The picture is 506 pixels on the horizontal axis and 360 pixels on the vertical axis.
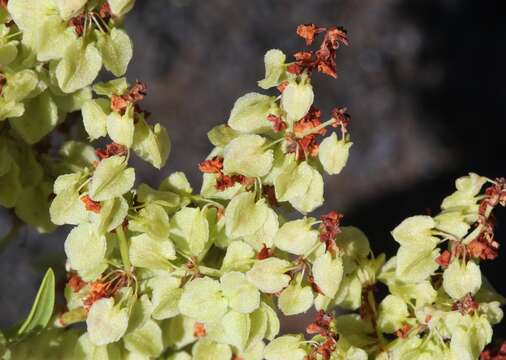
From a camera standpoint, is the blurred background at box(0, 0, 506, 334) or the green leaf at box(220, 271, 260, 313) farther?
the blurred background at box(0, 0, 506, 334)

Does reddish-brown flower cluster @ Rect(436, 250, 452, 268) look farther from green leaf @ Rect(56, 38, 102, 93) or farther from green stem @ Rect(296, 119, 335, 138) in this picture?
green leaf @ Rect(56, 38, 102, 93)

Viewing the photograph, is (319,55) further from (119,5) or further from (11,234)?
(11,234)

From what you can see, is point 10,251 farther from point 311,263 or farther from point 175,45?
point 311,263

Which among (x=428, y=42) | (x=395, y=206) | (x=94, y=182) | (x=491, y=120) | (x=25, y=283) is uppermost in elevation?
(x=94, y=182)

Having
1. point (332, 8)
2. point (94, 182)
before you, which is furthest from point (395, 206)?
point (94, 182)

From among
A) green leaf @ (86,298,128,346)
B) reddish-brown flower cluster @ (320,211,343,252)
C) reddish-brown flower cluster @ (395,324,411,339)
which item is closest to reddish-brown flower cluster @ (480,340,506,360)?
reddish-brown flower cluster @ (395,324,411,339)

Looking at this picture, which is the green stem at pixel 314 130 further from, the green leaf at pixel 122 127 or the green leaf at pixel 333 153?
the green leaf at pixel 122 127

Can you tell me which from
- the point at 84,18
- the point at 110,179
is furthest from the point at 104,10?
the point at 110,179
